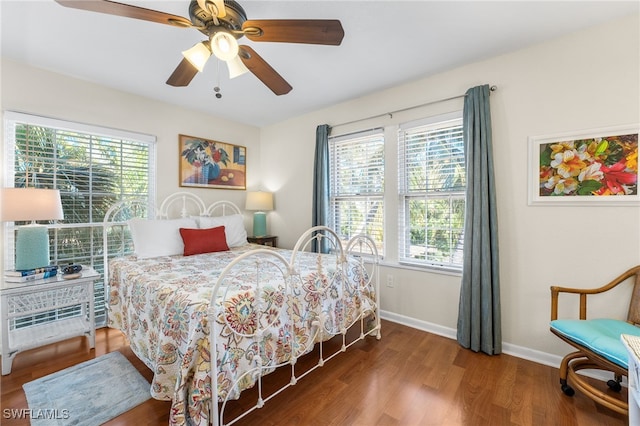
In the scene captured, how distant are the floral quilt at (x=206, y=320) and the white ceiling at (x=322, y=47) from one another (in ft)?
5.73

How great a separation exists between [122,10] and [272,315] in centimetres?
175

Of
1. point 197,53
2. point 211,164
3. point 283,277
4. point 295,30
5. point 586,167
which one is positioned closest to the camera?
point 295,30

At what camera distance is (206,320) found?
1304mm

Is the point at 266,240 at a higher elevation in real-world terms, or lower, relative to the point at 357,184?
lower

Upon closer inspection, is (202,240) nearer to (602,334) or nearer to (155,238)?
(155,238)

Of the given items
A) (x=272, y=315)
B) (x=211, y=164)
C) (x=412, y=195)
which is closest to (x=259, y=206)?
(x=211, y=164)

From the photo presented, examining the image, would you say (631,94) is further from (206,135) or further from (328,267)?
(206,135)

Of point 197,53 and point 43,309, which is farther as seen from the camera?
point 43,309

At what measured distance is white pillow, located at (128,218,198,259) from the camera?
103 inches

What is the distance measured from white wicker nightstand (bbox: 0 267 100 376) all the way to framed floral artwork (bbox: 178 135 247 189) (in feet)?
4.89

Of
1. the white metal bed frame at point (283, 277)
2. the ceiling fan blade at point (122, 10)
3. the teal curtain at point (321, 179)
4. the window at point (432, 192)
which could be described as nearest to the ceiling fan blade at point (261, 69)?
the ceiling fan blade at point (122, 10)

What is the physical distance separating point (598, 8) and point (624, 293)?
1.90 m

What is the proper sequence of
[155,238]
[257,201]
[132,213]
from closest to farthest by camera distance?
1. [155,238]
2. [132,213]
3. [257,201]

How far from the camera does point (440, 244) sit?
2.69 metres
